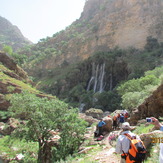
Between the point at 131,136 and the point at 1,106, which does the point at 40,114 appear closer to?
the point at 131,136

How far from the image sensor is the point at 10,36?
122312 mm

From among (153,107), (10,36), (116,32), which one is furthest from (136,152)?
→ (10,36)

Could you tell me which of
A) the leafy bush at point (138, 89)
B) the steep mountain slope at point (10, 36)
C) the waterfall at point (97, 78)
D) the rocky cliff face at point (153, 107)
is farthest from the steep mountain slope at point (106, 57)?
the steep mountain slope at point (10, 36)

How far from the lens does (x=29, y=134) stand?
29.3 feet

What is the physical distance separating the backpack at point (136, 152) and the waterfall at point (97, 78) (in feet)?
128

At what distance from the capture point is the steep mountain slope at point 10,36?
4370 inches

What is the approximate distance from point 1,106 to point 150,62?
3028 centimetres

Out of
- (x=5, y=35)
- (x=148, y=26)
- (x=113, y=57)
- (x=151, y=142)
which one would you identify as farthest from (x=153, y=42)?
(x=5, y=35)

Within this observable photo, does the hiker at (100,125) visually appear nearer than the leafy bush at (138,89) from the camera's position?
Yes

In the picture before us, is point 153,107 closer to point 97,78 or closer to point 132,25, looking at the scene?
point 97,78

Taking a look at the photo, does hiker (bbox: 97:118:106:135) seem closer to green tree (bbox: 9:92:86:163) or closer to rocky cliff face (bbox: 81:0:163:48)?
Answer: green tree (bbox: 9:92:86:163)

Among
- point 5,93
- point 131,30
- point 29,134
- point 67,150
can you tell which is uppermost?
point 131,30

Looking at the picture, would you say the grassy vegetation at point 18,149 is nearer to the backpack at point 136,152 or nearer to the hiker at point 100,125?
the hiker at point 100,125

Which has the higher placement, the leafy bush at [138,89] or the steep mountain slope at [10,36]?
the steep mountain slope at [10,36]
